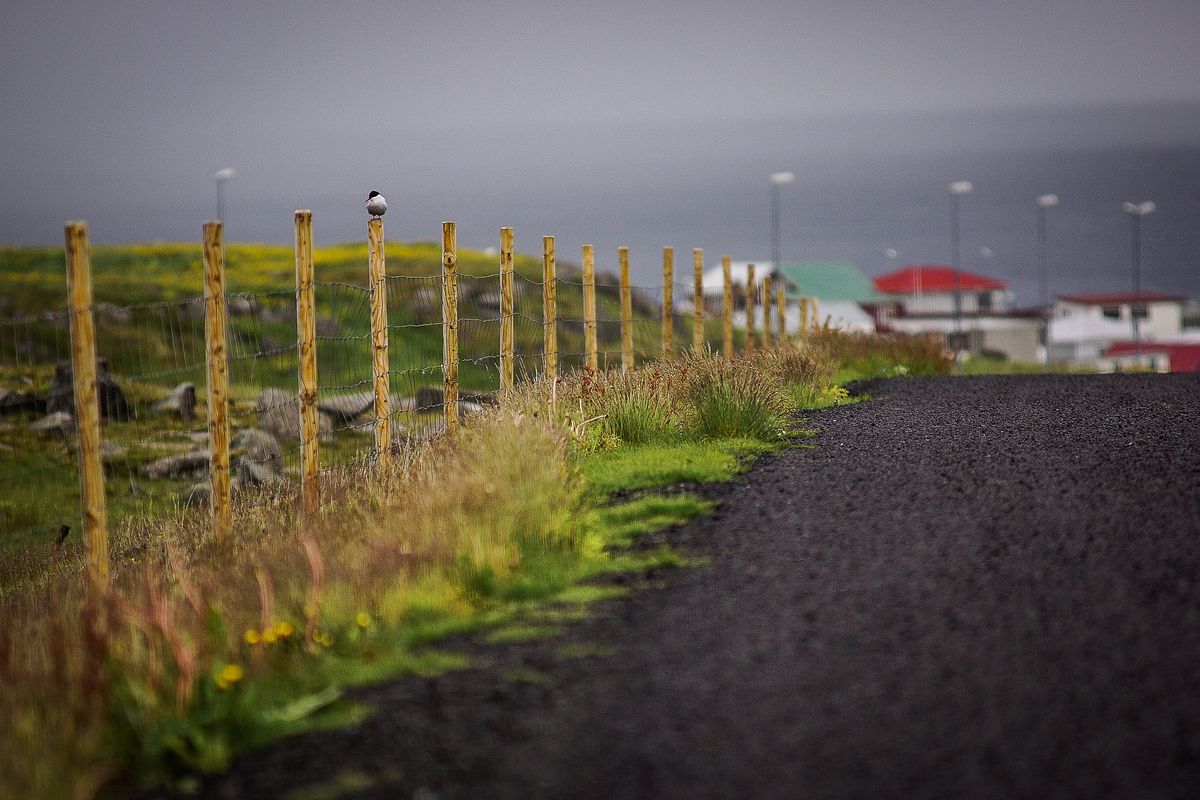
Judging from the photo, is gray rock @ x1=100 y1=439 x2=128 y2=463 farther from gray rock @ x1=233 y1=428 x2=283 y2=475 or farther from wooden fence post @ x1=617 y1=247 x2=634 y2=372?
wooden fence post @ x1=617 y1=247 x2=634 y2=372

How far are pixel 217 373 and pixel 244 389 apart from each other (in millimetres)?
21013

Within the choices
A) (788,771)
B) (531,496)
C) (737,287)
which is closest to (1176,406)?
(531,496)

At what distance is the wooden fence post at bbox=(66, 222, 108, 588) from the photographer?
27.4 feet

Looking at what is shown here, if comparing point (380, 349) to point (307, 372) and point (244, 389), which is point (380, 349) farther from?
point (244, 389)

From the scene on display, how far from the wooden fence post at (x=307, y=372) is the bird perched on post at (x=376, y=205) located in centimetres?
129

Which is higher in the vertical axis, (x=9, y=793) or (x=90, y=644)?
(x=90, y=644)

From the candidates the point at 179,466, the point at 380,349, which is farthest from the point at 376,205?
the point at 179,466

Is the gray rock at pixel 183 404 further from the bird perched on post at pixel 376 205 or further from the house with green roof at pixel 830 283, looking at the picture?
the house with green roof at pixel 830 283

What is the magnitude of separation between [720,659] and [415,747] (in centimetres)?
146

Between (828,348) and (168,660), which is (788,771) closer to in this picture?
(168,660)

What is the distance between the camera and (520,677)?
5934mm

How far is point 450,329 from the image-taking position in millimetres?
13180

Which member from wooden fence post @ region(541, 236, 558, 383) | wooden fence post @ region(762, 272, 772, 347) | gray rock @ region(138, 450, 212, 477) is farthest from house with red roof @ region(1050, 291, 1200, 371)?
wooden fence post @ region(541, 236, 558, 383)

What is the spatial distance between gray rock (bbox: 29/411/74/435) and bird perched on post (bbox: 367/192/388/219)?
48.6 ft
